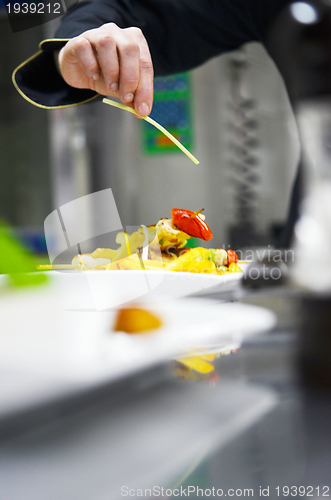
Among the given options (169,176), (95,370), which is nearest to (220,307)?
(95,370)

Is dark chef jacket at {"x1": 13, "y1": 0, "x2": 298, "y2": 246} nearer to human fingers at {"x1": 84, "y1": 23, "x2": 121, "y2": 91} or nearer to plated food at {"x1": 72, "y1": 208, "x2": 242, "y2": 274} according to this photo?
human fingers at {"x1": 84, "y1": 23, "x2": 121, "y2": 91}

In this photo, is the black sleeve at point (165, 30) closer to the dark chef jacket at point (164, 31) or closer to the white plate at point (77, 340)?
the dark chef jacket at point (164, 31)

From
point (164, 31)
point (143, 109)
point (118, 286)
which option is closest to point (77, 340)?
point (118, 286)

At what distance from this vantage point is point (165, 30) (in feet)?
1.46

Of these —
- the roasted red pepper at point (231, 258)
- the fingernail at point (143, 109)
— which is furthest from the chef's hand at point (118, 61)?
the roasted red pepper at point (231, 258)

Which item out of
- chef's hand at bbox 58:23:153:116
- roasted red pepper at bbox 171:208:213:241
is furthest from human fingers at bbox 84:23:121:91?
roasted red pepper at bbox 171:208:213:241

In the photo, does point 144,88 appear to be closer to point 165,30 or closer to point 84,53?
point 84,53

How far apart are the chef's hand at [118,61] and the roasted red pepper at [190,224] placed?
3.0 inches

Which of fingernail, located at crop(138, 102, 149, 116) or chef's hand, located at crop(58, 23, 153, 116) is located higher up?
chef's hand, located at crop(58, 23, 153, 116)

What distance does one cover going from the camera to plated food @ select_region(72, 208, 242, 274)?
0.23 metres

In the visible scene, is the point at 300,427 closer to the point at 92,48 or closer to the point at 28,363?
the point at 28,363

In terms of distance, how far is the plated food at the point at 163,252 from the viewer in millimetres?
234

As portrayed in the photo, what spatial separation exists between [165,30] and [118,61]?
0.72 feet

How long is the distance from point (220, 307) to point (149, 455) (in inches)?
5.3
